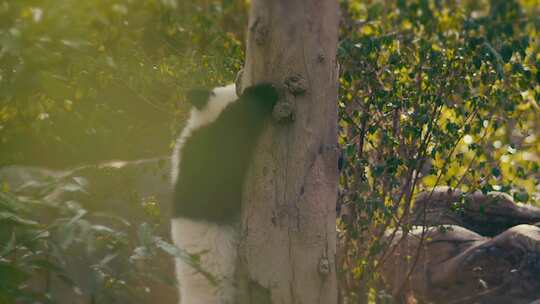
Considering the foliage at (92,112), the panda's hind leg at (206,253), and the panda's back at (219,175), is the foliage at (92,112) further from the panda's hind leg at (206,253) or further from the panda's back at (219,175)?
the panda's back at (219,175)

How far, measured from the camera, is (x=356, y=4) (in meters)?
4.93

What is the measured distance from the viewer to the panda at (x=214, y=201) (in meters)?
3.53

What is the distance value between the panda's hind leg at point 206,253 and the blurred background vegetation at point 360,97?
0.29 meters

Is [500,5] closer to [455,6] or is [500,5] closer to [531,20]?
[531,20]

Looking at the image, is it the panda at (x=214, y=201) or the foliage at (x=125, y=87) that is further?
the foliage at (x=125, y=87)

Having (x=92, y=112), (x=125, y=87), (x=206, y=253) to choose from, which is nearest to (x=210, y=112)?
(x=206, y=253)

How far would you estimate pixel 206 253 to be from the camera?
354 centimetres

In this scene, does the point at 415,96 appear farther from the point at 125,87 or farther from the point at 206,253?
the point at 125,87

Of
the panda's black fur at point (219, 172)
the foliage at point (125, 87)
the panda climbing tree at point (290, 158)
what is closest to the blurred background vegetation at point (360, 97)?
the foliage at point (125, 87)

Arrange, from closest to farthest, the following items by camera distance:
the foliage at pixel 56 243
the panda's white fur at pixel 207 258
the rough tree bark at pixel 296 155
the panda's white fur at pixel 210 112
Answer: the foliage at pixel 56 243
the rough tree bark at pixel 296 155
the panda's white fur at pixel 207 258
the panda's white fur at pixel 210 112

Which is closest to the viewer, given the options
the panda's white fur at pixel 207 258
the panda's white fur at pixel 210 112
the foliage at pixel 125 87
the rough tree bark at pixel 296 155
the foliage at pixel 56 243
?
the foliage at pixel 56 243

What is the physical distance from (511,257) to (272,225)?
7.99 feet

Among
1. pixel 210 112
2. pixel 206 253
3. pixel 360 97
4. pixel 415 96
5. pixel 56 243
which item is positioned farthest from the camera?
pixel 360 97

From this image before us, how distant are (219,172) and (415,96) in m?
1.35
